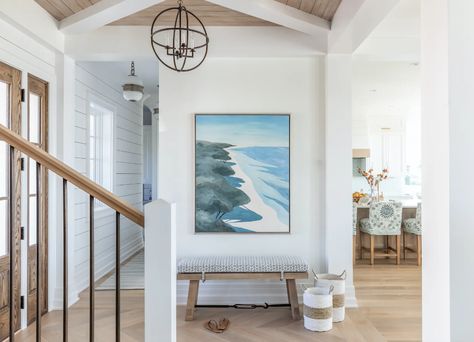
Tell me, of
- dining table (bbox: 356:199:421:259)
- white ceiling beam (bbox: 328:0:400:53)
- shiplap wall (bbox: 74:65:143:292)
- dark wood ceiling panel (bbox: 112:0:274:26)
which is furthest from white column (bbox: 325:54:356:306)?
shiplap wall (bbox: 74:65:143:292)

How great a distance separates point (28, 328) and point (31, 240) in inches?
29.5

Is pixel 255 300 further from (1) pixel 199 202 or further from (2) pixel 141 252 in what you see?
(2) pixel 141 252

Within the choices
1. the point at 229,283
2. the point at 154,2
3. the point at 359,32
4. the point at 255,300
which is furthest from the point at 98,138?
the point at 359,32

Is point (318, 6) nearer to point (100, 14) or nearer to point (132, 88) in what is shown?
point (100, 14)

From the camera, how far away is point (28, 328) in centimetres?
308

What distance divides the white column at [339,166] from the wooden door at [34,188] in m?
2.80

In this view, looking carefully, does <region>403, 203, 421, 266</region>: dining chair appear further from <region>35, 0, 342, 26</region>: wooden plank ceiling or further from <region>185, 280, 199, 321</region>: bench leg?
<region>185, 280, 199, 321</region>: bench leg

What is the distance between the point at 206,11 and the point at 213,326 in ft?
9.59

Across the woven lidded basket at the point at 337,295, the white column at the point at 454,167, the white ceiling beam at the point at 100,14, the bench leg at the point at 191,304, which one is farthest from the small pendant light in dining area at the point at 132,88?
the white column at the point at 454,167

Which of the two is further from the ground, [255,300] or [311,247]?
[311,247]

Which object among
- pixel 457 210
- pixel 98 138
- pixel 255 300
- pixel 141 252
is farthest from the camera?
pixel 141 252

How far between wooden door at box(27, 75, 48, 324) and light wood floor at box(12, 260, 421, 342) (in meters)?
0.30

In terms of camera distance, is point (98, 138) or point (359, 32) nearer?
point (359, 32)

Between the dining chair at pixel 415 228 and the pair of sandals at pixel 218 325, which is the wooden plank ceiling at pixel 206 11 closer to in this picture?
the pair of sandals at pixel 218 325
